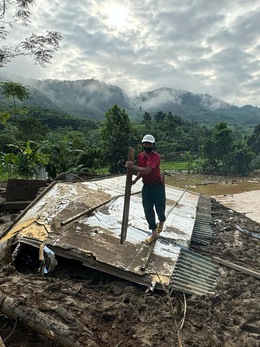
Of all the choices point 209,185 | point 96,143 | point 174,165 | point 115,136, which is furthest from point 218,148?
point 115,136

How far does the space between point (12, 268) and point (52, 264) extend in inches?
18.3

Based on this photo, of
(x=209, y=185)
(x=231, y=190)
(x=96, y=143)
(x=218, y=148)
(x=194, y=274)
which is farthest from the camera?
(x=218, y=148)

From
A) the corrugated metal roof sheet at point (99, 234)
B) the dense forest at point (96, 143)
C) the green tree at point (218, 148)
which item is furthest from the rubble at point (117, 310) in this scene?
the green tree at point (218, 148)

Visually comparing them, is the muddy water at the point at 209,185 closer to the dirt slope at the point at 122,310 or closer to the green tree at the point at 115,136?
the green tree at the point at 115,136

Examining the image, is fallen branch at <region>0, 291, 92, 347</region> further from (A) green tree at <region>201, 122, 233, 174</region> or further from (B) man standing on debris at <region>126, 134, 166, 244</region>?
(A) green tree at <region>201, 122, 233, 174</region>

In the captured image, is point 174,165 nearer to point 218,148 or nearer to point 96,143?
point 218,148

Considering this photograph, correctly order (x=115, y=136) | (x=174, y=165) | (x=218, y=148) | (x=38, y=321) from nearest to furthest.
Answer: (x=38, y=321) → (x=115, y=136) → (x=218, y=148) → (x=174, y=165)

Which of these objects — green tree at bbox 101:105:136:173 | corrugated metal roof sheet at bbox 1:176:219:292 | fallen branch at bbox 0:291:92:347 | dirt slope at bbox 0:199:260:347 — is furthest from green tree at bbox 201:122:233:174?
fallen branch at bbox 0:291:92:347

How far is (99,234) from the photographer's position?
470cm

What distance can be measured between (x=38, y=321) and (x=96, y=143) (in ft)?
119

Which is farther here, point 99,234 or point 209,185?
point 209,185

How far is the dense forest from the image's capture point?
46.3 feet

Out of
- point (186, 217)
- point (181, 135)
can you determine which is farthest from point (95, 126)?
point (186, 217)

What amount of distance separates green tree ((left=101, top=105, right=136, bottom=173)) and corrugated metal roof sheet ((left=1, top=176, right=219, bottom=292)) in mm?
19846
